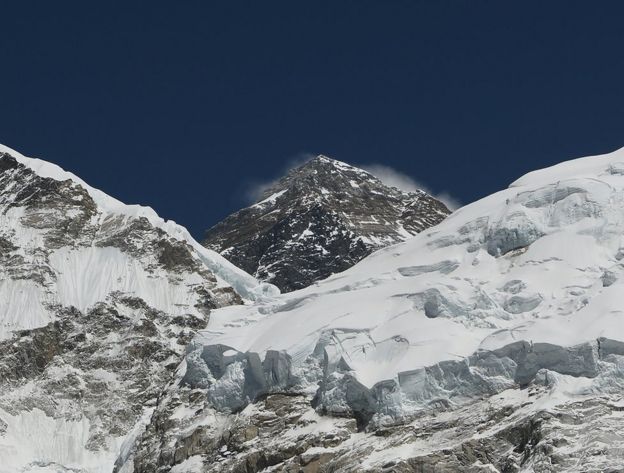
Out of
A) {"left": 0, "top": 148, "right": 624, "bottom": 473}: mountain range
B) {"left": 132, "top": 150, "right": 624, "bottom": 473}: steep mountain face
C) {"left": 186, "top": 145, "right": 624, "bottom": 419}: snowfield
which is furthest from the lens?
{"left": 186, "top": 145, "right": 624, "bottom": 419}: snowfield

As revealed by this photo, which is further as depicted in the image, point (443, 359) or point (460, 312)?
point (460, 312)

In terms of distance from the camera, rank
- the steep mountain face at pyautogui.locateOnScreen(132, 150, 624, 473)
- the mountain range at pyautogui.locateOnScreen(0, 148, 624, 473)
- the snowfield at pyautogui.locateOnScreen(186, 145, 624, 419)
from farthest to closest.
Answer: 1. the snowfield at pyautogui.locateOnScreen(186, 145, 624, 419)
2. the mountain range at pyautogui.locateOnScreen(0, 148, 624, 473)
3. the steep mountain face at pyautogui.locateOnScreen(132, 150, 624, 473)

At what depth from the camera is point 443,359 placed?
5438 inches

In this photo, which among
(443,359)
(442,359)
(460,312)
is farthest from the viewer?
(460,312)

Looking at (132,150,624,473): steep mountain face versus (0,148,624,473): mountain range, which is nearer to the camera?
(132,150,624,473): steep mountain face

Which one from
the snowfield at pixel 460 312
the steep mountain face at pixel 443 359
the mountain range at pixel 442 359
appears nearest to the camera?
the steep mountain face at pixel 443 359

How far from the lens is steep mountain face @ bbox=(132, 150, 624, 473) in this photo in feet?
423

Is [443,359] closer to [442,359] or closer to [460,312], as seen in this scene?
[442,359]

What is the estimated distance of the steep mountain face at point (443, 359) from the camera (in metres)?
129

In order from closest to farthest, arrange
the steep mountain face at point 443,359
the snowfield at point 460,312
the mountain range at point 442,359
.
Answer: the steep mountain face at point 443,359
the mountain range at point 442,359
the snowfield at point 460,312

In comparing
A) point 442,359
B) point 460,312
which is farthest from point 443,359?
point 460,312

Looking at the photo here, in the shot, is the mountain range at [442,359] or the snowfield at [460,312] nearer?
the mountain range at [442,359]

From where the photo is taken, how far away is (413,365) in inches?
5458

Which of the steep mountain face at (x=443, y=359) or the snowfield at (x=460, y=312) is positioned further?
the snowfield at (x=460, y=312)
